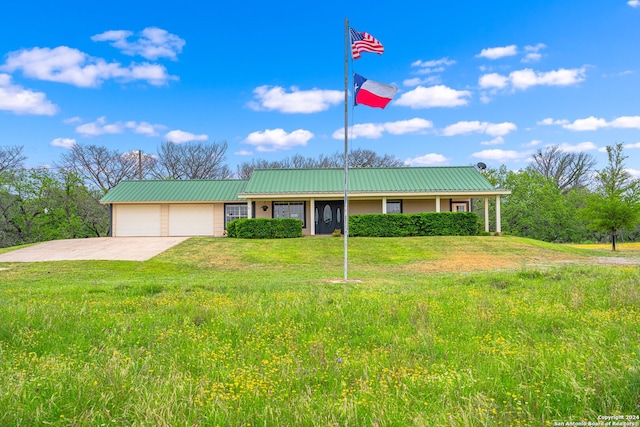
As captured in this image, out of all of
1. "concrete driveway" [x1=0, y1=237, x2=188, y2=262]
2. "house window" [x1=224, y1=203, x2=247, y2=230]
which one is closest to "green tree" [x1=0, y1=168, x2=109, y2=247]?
"concrete driveway" [x1=0, y1=237, x2=188, y2=262]

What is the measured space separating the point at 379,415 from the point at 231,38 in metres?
25.1

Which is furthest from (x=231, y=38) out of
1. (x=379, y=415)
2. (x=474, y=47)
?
(x=379, y=415)

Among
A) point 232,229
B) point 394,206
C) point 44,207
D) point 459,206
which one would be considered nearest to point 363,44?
point 232,229

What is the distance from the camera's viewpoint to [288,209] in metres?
27.5

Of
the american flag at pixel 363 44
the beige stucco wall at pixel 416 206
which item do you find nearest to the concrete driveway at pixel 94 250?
the american flag at pixel 363 44

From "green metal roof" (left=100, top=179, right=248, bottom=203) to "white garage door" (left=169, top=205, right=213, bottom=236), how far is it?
75 centimetres

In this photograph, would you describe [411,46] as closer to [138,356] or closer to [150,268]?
→ [150,268]

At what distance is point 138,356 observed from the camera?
3990 millimetres

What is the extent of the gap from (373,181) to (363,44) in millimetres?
16056

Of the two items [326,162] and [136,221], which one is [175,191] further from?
[326,162]

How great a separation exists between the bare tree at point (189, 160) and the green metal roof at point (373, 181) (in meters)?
21.0

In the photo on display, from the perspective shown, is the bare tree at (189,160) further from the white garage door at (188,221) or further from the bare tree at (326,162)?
the white garage door at (188,221)

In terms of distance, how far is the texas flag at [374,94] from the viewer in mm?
11240

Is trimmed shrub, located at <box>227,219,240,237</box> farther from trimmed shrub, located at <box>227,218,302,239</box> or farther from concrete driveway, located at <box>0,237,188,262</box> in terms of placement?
concrete driveway, located at <box>0,237,188,262</box>
